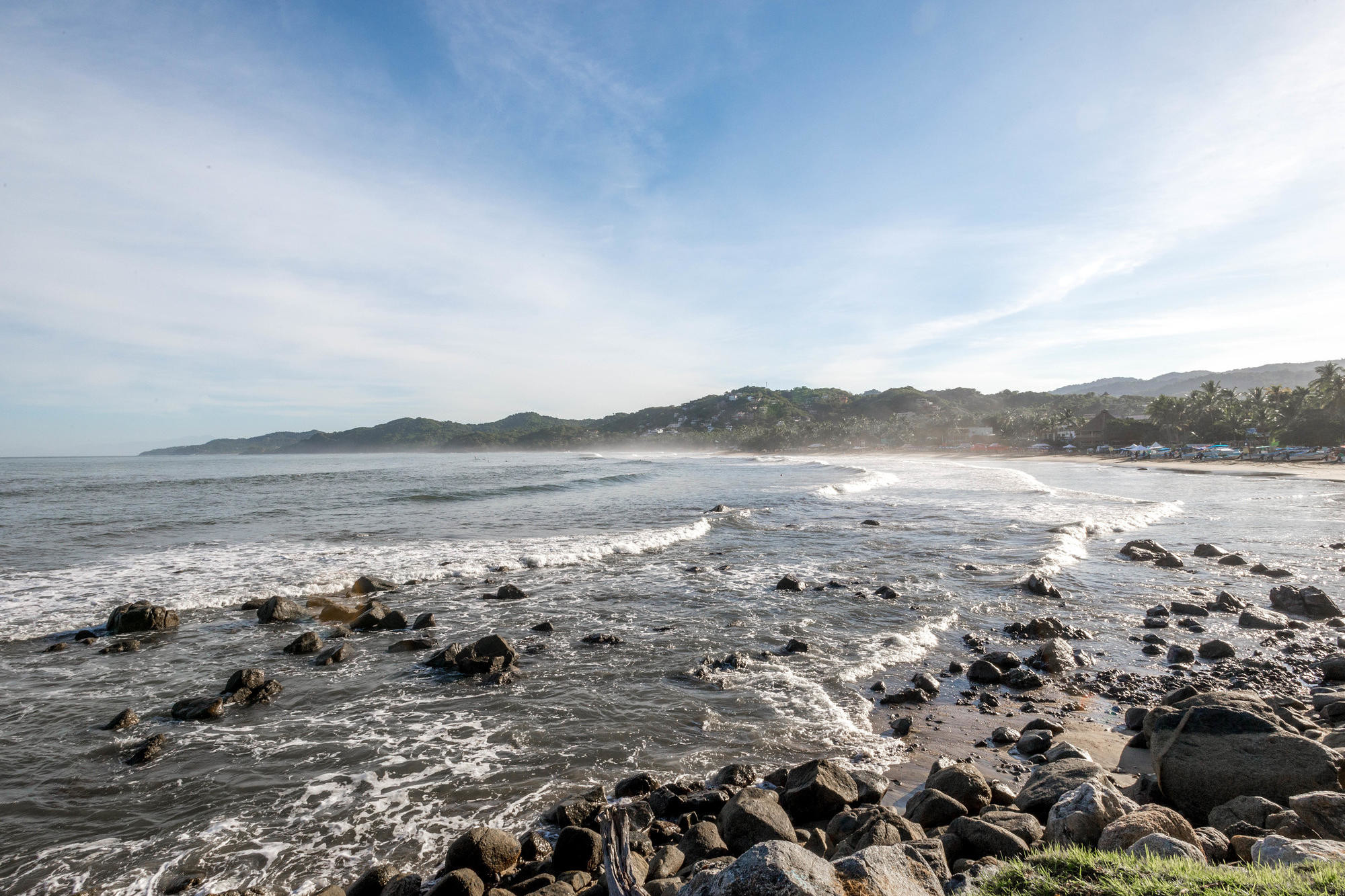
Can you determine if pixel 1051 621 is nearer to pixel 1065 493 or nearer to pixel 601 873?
pixel 601 873

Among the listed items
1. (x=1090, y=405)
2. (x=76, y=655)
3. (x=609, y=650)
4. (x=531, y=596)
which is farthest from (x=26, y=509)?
(x=1090, y=405)

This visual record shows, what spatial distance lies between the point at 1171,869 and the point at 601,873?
4.22 metres

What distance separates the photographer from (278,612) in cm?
1358

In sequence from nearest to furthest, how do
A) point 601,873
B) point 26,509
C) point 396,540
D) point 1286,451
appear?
point 601,873, point 396,540, point 26,509, point 1286,451

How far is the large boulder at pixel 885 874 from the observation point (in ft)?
11.0

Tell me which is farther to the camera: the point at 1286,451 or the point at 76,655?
the point at 1286,451

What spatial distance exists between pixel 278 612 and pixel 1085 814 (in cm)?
1518

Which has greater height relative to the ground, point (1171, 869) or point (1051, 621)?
point (1171, 869)

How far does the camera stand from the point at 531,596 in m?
15.6

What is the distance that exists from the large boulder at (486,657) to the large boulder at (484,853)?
16.4 ft

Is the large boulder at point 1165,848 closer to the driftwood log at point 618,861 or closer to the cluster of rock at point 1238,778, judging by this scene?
the cluster of rock at point 1238,778

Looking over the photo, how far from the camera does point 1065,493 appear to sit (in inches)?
1453

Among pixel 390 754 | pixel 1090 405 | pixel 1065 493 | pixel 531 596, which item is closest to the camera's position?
pixel 390 754

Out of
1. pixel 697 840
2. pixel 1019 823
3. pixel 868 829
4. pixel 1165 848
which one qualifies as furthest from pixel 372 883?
pixel 1165 848
